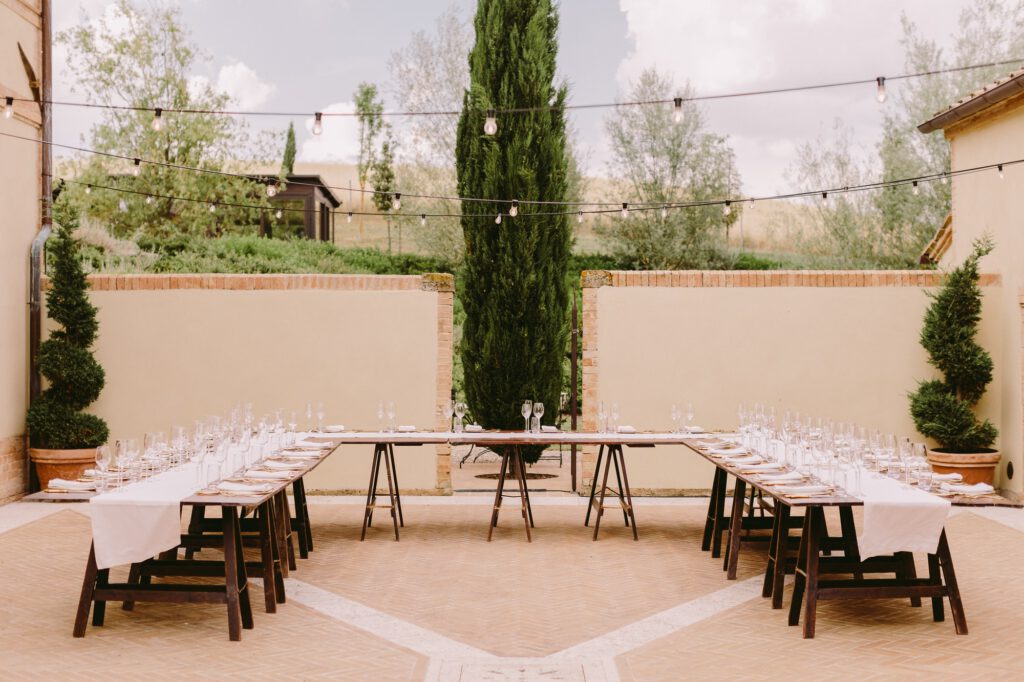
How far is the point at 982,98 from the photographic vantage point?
1011cm

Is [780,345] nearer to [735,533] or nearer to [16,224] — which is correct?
[735,533]

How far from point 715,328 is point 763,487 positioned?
4762 millimetres

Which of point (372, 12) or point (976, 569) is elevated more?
point (372, 12)

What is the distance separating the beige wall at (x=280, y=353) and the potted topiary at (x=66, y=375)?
44cm

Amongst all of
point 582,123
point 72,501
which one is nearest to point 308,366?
point 72,501

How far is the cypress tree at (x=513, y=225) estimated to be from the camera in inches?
471

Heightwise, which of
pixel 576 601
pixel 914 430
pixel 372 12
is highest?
pixel 372 12

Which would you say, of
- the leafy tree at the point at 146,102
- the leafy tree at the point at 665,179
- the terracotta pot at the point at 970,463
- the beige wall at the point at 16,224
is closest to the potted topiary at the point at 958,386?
the terracotta pot at the point at 970,463

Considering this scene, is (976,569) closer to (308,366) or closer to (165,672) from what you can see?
(165,672)

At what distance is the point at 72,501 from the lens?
10.0 metres

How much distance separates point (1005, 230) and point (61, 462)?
10.2 meters

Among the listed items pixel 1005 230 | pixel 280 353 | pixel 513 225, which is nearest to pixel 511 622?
pixel 280 353

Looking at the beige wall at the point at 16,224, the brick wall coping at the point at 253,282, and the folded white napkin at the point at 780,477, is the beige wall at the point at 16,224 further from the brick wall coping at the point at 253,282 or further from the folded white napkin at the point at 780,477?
the folded white napkin at the point at 780,477

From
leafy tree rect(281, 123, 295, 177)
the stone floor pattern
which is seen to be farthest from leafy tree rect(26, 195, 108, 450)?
leafy tree rect(281, 123, 295, 177)
